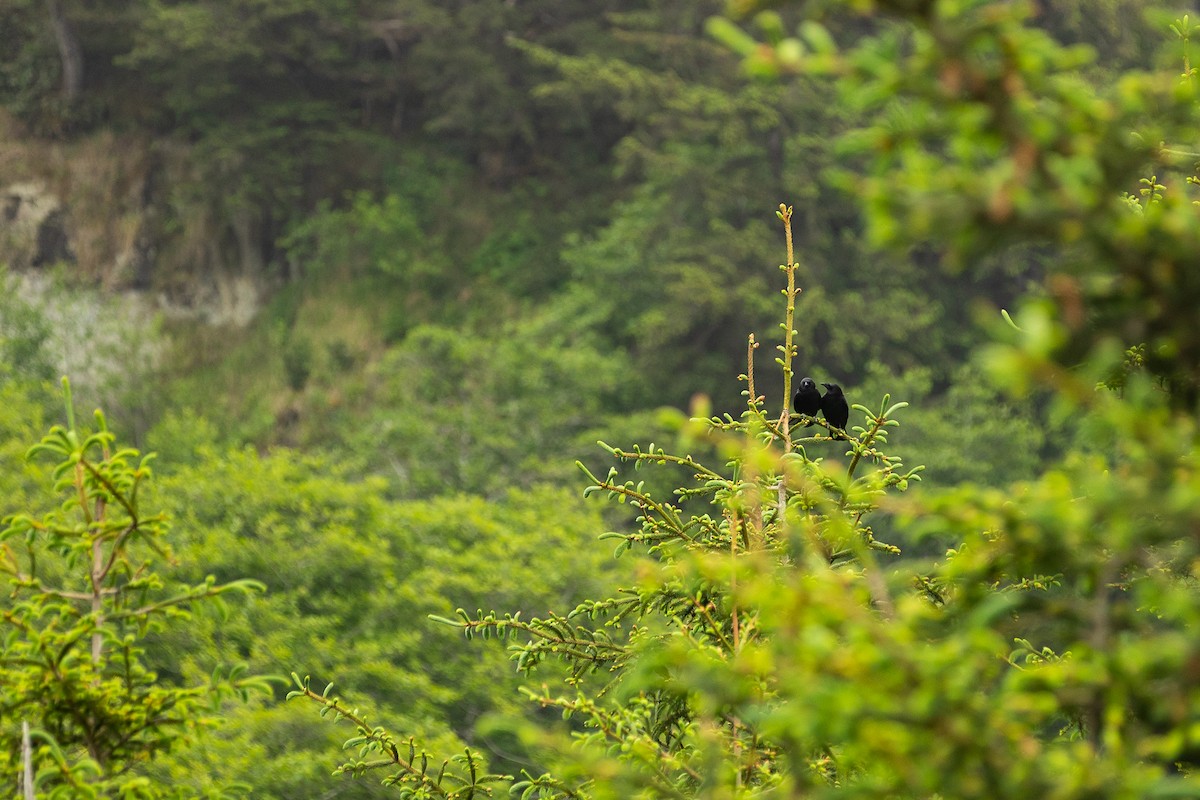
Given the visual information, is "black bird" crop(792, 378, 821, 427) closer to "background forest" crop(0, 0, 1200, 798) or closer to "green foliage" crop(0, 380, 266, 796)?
"green foliage" crop(0, 380, 266, 796)

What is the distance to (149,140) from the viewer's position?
24.0 metres

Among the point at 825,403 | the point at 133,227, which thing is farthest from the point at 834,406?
the point at 133,227

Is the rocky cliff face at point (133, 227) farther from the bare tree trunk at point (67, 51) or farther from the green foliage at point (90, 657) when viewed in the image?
the green foliage at point (90, 657)

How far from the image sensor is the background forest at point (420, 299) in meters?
12.0

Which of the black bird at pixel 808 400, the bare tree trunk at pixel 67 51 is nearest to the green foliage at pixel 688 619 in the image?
the black bird at pixel 808 400

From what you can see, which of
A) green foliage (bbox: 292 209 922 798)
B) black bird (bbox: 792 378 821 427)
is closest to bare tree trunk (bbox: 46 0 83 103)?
black bird (bbox: 792 378 821 427)

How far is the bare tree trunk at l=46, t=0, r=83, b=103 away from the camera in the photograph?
76.0ft

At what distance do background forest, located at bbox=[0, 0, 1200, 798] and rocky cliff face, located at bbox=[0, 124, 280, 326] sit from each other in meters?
0.05

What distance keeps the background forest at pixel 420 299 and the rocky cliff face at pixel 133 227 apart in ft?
0.17

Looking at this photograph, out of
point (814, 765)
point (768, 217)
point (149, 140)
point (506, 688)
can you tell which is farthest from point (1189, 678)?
point (149, 140)

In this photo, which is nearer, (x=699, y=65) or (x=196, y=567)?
A: (x=196, y=567)

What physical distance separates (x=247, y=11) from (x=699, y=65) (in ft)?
23.6

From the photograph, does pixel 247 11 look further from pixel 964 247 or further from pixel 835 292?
pixel 964 247

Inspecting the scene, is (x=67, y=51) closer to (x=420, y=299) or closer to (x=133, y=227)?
(x=133, y=227)
